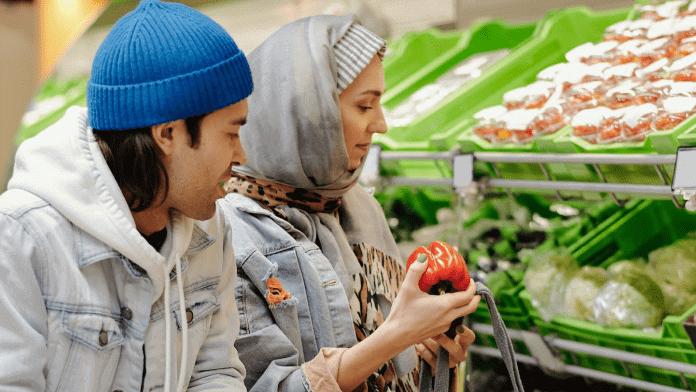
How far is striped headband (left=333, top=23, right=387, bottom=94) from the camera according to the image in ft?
4.45

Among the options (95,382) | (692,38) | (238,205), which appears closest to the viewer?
(95,382)

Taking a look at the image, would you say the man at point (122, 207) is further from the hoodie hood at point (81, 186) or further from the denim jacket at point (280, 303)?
the denim jacket at point (280, 303)

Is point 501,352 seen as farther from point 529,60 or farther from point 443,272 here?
point 529,60

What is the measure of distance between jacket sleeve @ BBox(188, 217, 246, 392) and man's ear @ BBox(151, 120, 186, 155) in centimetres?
24

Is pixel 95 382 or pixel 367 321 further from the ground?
pixel 95 382

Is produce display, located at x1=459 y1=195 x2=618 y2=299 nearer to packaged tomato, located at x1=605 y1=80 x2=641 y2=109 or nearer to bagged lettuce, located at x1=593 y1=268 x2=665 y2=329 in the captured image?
bagged lettuce, located at x1=593 y1=268 x2=665 y2=329

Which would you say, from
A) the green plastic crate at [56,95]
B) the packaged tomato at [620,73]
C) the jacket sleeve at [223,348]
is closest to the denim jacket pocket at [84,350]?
the jacket sleeve at [223,348]

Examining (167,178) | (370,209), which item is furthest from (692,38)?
(167,178)

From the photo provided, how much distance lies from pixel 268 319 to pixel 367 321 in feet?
0.87

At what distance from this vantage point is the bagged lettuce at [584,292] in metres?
1.90

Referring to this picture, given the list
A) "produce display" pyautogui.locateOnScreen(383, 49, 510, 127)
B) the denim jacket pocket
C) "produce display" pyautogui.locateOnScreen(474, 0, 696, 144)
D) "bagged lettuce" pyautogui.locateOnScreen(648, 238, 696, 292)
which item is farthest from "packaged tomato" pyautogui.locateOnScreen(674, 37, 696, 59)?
the denim jacket pocket

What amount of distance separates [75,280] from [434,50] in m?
2.57

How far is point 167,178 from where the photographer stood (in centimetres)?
98

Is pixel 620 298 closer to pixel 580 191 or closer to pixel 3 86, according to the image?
pixel 580 191
